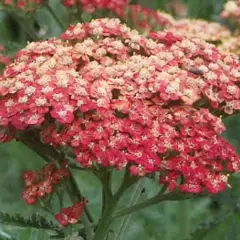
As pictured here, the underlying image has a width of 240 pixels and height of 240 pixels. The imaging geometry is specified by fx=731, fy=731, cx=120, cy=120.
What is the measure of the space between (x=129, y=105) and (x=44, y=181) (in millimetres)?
273

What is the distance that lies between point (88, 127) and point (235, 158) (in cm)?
36

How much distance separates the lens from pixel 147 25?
2.46 metres

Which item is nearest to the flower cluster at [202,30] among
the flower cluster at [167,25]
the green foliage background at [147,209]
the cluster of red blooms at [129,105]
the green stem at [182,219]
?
the flower cluster at [167,25]

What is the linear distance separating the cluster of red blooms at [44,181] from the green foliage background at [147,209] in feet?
1.58

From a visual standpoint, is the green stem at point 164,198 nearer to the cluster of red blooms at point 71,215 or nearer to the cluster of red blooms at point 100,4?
the cluster of red blooms at point 71,215

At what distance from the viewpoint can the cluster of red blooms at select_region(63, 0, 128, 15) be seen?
244 cm

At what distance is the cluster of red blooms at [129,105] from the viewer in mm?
1496

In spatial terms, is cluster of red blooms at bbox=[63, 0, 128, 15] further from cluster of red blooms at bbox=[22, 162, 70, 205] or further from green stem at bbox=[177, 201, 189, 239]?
cluster of red blooms at bbox=[22, 162, 70, 205]

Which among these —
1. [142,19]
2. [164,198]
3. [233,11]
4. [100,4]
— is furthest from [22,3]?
[164,198]

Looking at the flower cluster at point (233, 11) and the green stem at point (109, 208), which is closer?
the green stem at point (109, 208)

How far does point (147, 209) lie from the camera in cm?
274

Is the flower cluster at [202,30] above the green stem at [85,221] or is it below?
above

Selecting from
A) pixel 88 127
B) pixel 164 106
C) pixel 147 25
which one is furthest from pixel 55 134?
pixel 147 25

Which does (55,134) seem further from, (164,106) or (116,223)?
(116,223)
